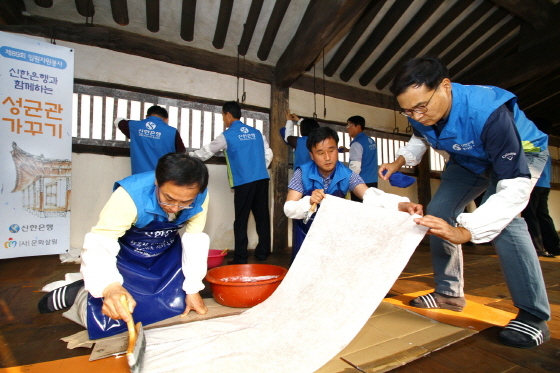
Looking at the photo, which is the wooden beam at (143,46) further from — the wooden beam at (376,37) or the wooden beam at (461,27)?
the wooden beam at (461,27)

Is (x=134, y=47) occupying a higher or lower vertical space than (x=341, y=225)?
higher

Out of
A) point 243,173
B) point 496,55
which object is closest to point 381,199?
point 243,173

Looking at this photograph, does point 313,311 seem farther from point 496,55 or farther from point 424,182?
point 496,55

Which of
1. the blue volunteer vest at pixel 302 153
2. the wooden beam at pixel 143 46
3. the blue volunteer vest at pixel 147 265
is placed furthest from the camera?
the blue volunteer vest at pixel 302 153

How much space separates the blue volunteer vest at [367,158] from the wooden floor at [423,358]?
1029 mm

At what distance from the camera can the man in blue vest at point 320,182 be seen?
1656 mm

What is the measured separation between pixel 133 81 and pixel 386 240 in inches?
108

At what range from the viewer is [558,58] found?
3.07 metres

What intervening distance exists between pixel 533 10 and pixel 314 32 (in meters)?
2.21

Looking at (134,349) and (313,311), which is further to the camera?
(313,311)

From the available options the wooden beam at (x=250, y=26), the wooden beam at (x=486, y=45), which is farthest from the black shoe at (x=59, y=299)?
the wooden beam at (x=486, y=45)

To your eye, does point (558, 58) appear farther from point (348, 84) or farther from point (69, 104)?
point (69, 104)

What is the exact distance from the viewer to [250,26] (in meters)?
3.06

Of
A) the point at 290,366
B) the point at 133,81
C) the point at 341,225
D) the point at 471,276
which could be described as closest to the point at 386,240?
the point at 341,225
